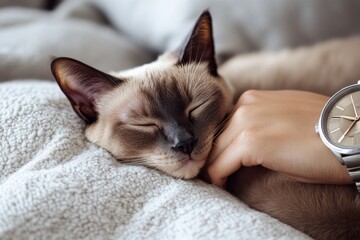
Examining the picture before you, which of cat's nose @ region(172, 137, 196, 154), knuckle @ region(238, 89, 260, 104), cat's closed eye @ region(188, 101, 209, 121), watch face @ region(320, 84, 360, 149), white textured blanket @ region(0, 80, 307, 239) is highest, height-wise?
watch face @ region(320, 84, 360, 149)

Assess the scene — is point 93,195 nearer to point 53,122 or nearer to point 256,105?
point 53,122

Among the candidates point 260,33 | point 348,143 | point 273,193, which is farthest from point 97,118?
point 260,33

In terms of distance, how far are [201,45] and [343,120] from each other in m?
0.45


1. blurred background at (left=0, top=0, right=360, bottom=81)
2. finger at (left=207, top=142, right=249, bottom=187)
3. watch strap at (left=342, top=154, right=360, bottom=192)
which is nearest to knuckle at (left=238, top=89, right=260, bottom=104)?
finger at (left=207, top=142, right=249, bottom=187)

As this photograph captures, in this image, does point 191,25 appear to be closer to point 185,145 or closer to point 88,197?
point 185,145

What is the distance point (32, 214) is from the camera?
0.81 meters

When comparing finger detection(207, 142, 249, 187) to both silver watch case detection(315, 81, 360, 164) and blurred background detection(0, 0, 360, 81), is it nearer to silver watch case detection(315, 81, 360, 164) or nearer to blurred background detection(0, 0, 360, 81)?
silver watch case detection(315, 81, 360, 164)

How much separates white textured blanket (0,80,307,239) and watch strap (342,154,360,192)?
0.62 feet

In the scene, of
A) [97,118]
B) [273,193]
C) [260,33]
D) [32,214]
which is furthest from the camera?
[260,33]

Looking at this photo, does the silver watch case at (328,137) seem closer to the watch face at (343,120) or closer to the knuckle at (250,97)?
the watch face at (343,120)

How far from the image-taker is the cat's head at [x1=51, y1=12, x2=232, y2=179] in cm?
103

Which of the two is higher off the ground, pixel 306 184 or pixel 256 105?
pixel 256 105

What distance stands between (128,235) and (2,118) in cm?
42

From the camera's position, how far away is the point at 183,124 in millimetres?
1053
